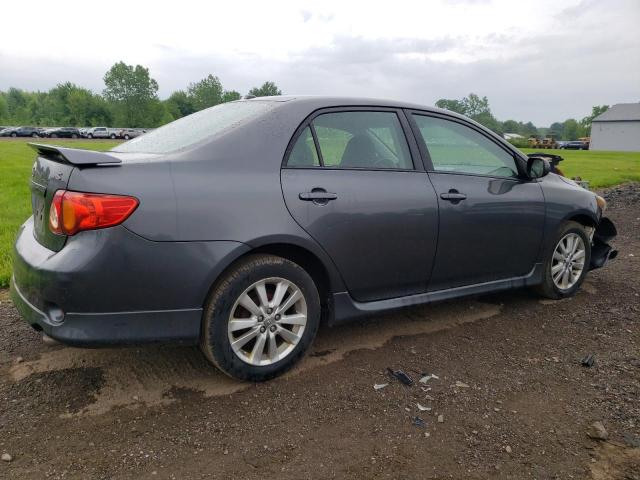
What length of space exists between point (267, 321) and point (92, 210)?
1.12m

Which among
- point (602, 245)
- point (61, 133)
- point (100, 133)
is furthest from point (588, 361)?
point (61, 133)

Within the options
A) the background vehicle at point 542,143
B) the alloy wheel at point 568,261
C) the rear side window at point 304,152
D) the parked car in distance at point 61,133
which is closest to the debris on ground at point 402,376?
the rear side window at point 304,152

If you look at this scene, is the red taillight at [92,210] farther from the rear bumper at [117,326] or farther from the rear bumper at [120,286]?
the rear bumper at [117,326]

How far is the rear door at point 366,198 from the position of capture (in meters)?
3.21

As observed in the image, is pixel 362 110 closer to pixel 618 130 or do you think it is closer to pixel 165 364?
pixel 165 364

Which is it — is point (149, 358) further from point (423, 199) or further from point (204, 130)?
point (423, 199)

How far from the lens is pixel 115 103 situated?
281 feet

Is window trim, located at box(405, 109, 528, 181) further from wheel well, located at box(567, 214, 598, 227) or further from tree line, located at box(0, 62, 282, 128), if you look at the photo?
tree line, located at box(0, 62, 282, 128)

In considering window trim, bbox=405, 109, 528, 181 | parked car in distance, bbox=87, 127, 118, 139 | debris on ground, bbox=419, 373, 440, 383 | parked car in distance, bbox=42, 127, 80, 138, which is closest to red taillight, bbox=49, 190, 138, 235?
debris on ground, bbox=419, 373, 440, 383

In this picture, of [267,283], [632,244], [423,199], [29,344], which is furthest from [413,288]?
[632,244]

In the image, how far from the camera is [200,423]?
276 centimetres

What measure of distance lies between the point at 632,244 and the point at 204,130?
6237 mm

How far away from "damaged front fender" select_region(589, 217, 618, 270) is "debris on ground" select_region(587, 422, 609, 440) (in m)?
2.77

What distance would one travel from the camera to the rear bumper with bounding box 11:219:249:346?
2.61 metres
